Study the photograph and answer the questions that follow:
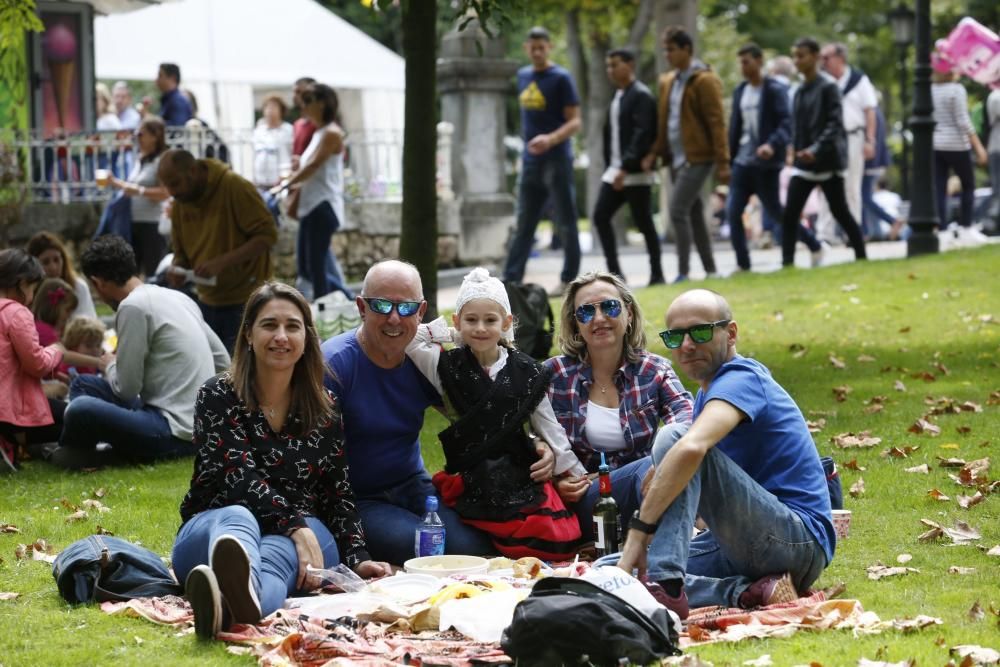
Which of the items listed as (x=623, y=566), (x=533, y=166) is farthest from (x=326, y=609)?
(x=533, y=166)

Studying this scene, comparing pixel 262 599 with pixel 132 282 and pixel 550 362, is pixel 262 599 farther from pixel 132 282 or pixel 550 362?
pixel 132 282

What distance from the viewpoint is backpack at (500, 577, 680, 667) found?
4.93 m

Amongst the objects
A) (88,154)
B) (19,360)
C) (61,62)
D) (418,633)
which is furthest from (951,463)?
(61,62)

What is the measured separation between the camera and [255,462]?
6.29 meters

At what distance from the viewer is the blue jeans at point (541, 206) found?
1562cm

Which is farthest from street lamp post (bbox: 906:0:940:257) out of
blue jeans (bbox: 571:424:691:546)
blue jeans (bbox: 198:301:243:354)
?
blue jeans (bbox: 571:424:691:546)

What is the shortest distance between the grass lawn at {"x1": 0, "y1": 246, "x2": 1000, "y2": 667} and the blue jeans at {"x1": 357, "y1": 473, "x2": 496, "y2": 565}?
3.33ft

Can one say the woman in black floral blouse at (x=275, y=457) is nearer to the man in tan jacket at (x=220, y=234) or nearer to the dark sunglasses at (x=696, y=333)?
the dark sunglasses at (x=696, y=333)

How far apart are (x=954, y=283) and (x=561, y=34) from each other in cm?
2887

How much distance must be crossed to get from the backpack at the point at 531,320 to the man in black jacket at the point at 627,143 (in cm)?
484

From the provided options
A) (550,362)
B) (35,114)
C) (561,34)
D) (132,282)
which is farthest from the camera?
(561,34)

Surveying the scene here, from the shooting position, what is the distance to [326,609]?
579 centimetres

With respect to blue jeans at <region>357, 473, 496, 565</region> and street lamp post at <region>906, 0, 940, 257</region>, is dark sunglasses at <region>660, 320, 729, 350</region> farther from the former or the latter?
street lamp post at <region>906, 0, 940, 257</region>

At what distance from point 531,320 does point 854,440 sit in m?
2.65
